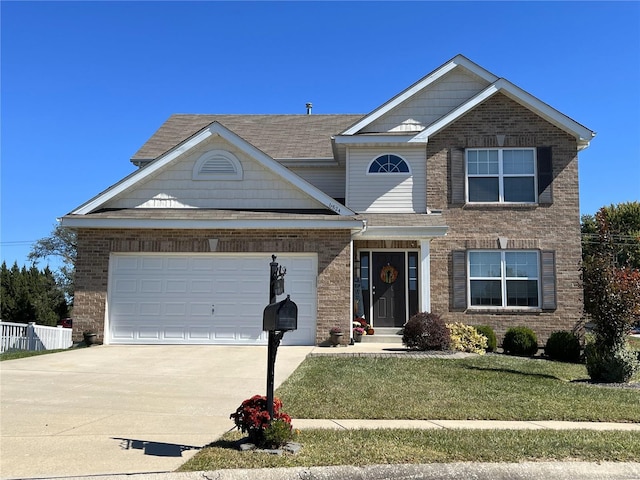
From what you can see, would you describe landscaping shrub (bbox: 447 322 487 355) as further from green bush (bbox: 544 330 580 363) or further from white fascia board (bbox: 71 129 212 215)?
white fascia board (bbox: 71 129 212 215)

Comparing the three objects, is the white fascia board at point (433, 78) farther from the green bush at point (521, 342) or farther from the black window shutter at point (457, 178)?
the green bush at point (521, 342)

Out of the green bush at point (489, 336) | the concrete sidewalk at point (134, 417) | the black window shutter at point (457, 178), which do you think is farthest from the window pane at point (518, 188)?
the concrete sidewalk at point (134, 417)

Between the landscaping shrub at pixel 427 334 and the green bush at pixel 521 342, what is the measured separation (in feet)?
8.77

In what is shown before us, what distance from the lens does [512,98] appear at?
1744cm

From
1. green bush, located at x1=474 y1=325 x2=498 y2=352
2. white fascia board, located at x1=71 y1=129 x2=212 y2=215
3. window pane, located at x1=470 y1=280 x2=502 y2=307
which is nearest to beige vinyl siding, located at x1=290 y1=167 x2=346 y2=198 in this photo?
white fascia board, located at x1=71 y1=129 x2=212 y2=215

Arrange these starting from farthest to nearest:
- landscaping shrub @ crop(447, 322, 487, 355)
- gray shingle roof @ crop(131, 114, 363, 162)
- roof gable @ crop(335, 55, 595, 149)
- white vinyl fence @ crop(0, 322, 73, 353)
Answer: gray shingle roof @ crop(131, 114, 363, 162) → roof gable @ crop(335, 55, 595, 149) → white vinyl fence @ crop(0, 322, 73, 353) → landscaping shrub @ crop(447, 322, 487, 355)

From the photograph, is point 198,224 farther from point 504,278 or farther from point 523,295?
point 523,295

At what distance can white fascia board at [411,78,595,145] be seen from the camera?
55.8 ft

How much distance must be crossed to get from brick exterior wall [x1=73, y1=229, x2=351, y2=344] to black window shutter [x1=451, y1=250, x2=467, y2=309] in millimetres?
3706

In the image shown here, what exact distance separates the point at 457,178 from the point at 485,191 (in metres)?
0.94

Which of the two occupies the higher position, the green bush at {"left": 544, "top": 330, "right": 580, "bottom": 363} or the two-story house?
the two-story house

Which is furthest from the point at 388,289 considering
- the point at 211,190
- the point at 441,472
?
the point at 441,472

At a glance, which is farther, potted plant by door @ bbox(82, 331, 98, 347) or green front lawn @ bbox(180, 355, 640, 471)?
potted plant by door @ bbox(82, 331, 98, 347)

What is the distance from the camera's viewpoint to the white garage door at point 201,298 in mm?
15109
